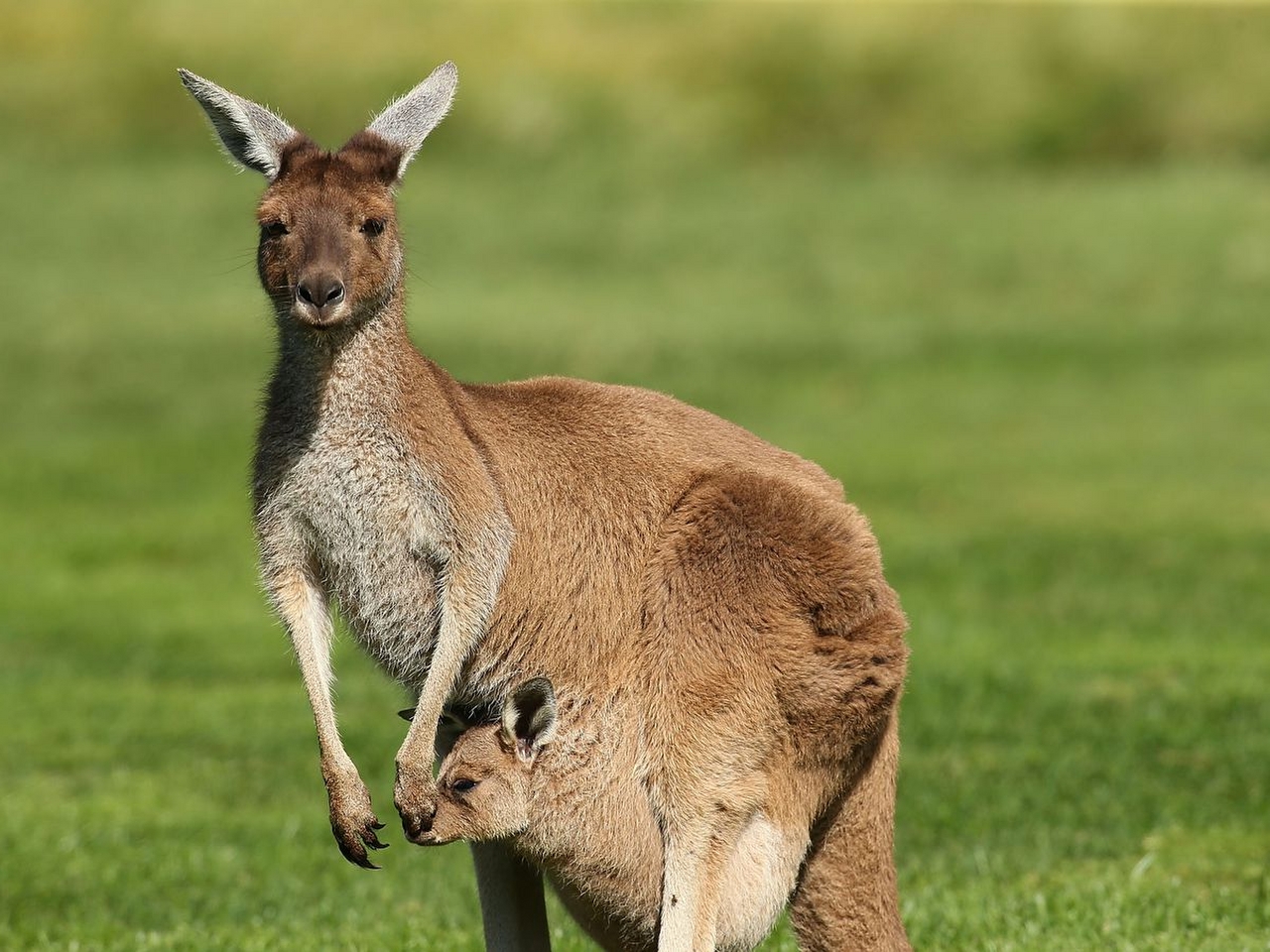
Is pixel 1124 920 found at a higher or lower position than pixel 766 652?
lower

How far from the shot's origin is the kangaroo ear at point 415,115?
503 centimetres

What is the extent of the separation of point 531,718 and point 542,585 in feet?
1.16

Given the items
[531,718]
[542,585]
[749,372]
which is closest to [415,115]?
[542,585]

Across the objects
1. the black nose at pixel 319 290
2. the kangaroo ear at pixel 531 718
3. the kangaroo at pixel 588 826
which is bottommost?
the kangaroo at pixel 588 826

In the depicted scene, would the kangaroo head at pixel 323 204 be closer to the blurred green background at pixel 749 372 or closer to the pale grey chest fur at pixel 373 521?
the pale grey chest fur at pixel 373 521

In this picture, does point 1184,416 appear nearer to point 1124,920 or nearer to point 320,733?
point 1124,920

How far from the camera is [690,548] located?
4.98 meters

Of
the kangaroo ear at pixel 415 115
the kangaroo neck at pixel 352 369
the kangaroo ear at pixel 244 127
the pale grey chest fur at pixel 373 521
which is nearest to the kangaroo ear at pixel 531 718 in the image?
the pale grey chest fur at pixel 373 521

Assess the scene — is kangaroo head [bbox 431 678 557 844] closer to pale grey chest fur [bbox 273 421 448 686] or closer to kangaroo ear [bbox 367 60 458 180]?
pale grey chest fur [bbox 273 421 448 686]

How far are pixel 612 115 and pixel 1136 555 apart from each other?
57.8 ft

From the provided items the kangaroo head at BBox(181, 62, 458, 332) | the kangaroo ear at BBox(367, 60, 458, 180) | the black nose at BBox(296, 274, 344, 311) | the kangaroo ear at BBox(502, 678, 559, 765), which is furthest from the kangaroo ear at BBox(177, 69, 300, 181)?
the kangaroo ear at BBox(502, 678, 559, 765)

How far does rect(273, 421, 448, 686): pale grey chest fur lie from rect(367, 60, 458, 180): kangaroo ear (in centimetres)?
77

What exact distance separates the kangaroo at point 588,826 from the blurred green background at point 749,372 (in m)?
1.31

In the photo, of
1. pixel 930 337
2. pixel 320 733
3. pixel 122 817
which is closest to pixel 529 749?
pixel 320 733
